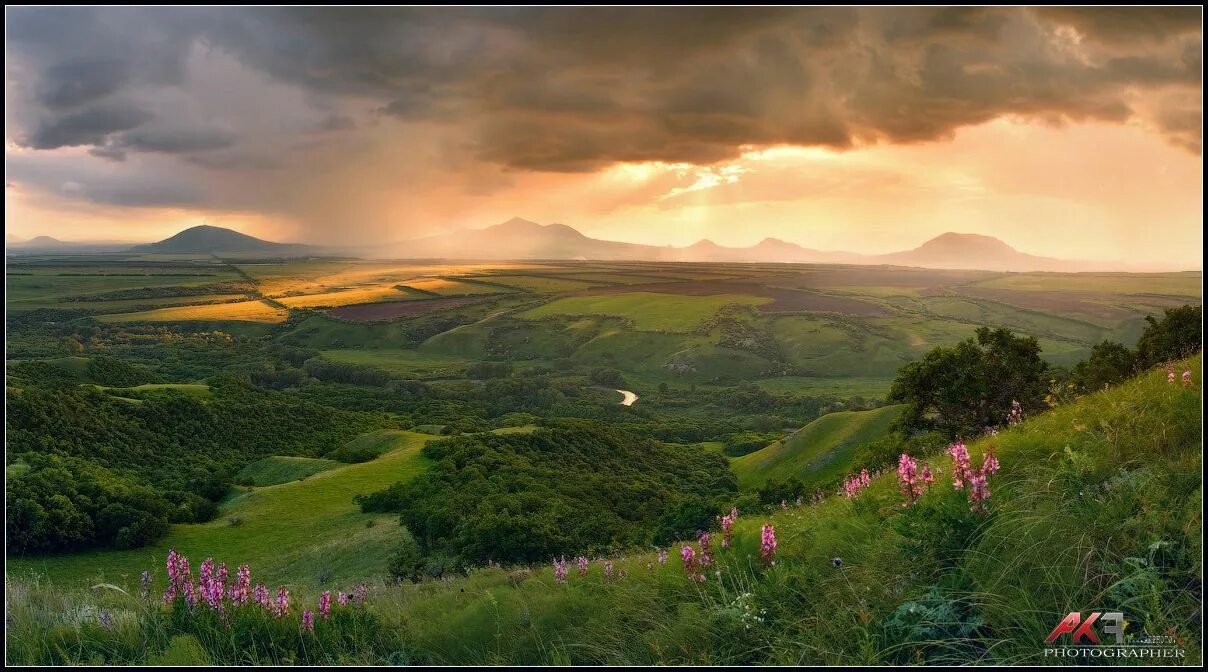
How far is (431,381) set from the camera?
132 meters

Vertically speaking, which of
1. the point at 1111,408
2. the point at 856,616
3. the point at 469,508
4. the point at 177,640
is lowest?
the point at 469,508

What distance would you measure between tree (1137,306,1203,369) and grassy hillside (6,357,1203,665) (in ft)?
58.3

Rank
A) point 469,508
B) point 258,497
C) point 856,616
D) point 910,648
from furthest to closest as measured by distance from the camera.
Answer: point 258,497, point 469,508, point 856,616, point 910,648

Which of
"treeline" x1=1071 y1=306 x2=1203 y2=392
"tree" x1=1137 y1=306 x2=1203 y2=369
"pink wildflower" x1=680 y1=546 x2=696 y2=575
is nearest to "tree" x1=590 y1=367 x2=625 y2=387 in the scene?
"treeline" x1=1071 y1=306 x2=1203 y2=392

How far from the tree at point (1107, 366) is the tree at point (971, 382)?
2.16 meters

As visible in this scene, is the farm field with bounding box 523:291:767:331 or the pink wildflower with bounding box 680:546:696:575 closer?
the pink wildflower with bounding box 680:546:696:575

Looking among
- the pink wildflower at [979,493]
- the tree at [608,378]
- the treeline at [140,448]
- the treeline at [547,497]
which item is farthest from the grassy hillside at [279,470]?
the tree at [608,378]

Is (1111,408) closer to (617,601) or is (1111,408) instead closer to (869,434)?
(617,601)

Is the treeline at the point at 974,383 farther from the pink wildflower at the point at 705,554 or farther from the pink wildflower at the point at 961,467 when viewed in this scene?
the pink wildflower at the point at 705,554

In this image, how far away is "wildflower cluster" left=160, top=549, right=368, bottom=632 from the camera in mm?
5652

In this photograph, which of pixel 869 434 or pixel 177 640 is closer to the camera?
pixel 177 640

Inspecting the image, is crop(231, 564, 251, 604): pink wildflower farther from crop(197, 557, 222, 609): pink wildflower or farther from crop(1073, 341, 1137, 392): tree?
crop(1073, 341, 1137, 392): tree

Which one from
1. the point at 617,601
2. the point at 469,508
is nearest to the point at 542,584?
the point at 617,601

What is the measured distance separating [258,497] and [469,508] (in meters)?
16.9
